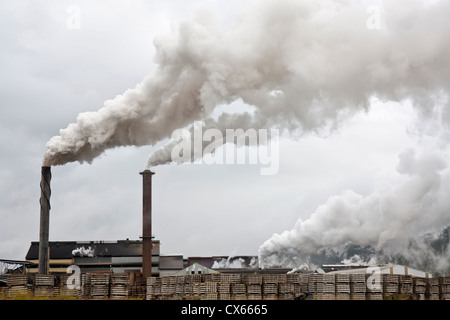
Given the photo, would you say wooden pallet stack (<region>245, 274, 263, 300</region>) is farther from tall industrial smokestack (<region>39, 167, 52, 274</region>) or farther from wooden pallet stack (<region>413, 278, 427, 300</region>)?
tall industrial smokestack (<region>39, 167, 52, 274</region>)

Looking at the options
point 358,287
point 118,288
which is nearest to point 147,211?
point 118,288

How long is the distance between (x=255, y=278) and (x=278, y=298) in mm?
1613

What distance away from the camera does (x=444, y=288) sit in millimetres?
36406

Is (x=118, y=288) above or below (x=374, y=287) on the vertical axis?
below

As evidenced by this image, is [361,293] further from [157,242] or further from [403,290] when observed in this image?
[157,242]

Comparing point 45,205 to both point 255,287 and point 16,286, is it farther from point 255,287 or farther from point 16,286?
point 255,287

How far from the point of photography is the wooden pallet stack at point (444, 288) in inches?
1421

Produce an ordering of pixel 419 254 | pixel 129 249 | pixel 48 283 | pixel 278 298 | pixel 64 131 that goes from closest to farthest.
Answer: pixel 278 298
pixel 48 283
pixel 64 131
pixel 129 249
pixel 419 254

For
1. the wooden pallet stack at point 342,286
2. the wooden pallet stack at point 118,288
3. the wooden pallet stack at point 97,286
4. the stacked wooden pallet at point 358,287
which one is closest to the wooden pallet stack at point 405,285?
the stacked wooden pallet at point 358,287

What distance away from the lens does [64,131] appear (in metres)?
50.5

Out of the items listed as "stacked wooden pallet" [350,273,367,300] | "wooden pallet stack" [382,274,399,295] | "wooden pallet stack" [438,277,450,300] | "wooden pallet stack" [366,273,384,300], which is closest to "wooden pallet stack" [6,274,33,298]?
"stacked wooden pallet" [350,273,367,300]
